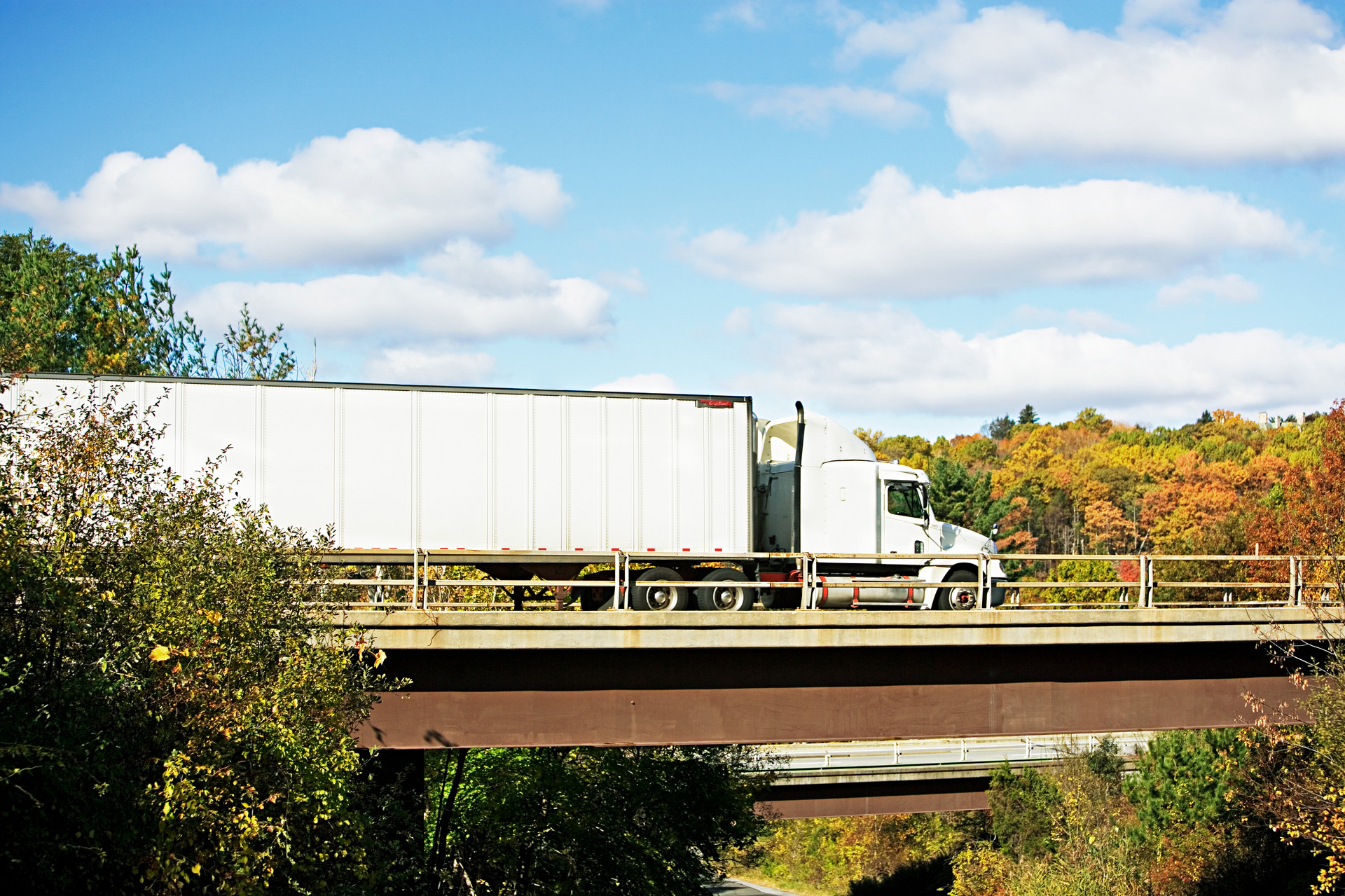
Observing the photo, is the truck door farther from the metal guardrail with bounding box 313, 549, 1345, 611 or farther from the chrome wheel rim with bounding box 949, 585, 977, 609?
the chrome wheel rim with bounding box 949, 585, 977, 609

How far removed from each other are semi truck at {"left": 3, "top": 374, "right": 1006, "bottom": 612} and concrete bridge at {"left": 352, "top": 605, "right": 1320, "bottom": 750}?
1148 millimetres

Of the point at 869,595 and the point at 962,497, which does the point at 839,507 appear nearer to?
the point at 869,595

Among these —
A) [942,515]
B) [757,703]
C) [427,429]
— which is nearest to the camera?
[757,703]

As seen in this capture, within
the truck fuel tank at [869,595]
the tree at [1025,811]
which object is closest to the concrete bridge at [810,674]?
the truck fuel tank at [869,595]

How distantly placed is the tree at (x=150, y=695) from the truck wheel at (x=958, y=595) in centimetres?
1322

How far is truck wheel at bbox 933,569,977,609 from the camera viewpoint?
21672 mm

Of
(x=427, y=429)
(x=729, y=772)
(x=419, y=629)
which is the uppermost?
(x=427, y=429)

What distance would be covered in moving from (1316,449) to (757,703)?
67082 millimetres

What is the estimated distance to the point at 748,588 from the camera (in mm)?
20094

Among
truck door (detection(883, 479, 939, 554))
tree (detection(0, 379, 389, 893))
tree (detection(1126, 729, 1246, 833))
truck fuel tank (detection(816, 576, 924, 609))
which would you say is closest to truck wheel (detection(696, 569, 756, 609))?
truck fuel tank (detection(816, 576, 924, 609))

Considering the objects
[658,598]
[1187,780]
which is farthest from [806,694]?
[1187,780]

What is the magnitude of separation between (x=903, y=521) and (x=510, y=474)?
336 inches

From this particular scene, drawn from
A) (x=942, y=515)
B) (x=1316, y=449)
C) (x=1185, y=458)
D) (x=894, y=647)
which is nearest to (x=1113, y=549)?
(x=1185, y=458)

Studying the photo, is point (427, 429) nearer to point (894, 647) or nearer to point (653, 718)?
point (653, 718)
